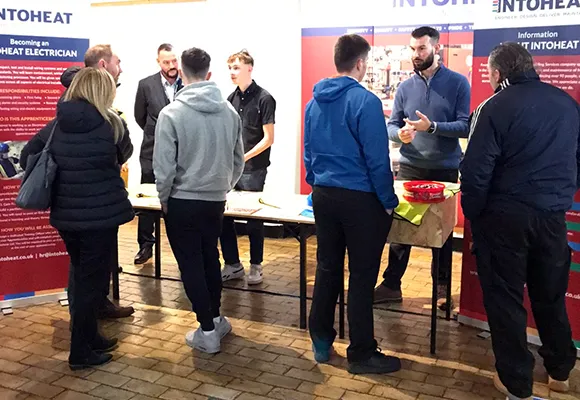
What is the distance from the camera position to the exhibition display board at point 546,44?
11.2 ft

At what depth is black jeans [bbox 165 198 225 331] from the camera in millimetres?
3484

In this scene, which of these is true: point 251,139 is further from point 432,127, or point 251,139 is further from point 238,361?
point 238,361

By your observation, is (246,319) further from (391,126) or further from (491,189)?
(491,189)

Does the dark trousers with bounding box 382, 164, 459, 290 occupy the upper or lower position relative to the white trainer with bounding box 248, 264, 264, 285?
upper

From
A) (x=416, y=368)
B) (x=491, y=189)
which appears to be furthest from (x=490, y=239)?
(x=416, y=368)

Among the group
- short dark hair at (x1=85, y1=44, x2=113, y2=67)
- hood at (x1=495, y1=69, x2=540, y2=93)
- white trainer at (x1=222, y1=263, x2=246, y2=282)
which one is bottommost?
white trainer at (x1=222, y1=263, x2=246, y2=282)

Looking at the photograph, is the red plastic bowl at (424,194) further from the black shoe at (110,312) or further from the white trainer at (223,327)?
the black shoe at (110,312)

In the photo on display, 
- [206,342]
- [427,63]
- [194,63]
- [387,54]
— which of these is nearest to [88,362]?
[206,342]

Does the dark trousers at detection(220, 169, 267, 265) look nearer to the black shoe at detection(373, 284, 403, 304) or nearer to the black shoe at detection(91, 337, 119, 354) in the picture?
the black shoe at detection(373, 284, 403, 304)

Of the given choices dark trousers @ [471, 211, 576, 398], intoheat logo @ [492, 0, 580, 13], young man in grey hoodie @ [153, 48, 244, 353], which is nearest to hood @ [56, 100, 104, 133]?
young man in grey hoodie @ [153, 48, 244, 353]

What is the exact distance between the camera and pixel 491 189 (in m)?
2.99

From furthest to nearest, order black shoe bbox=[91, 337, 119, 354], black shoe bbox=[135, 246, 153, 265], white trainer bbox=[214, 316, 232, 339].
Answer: black shoe bbox=[135, 246, 153, 265]
white trainer bbox=[214, 316, 232, 339]
black shoe bbox=[91, 337, 119, 354]

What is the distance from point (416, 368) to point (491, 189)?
1.10 metres

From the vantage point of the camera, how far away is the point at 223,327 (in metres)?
3.92
